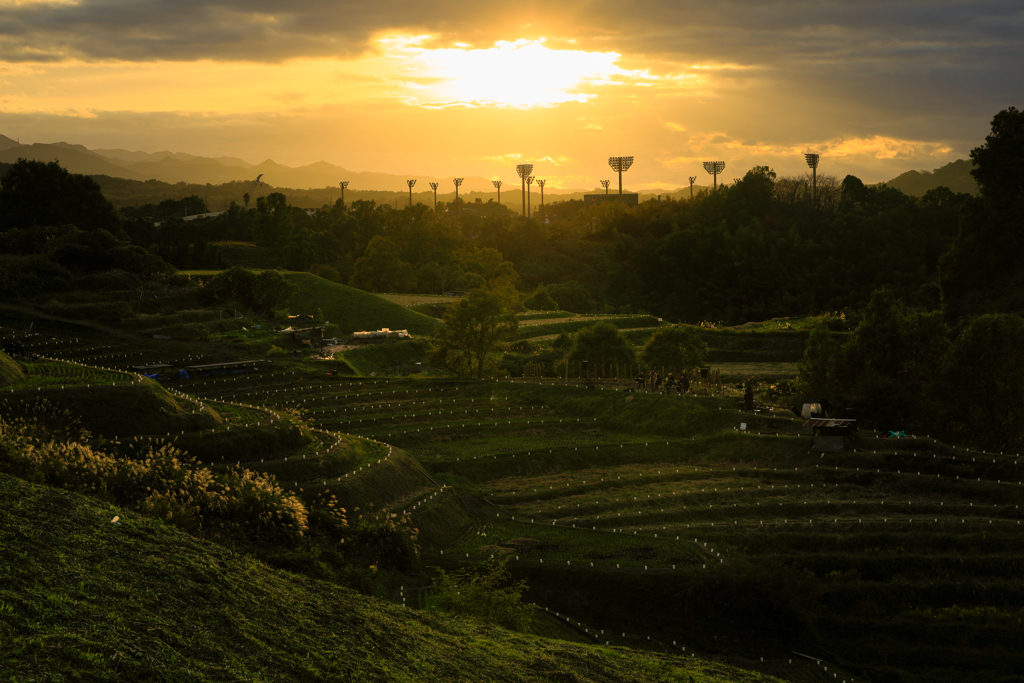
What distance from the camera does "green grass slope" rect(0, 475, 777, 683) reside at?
8.55m

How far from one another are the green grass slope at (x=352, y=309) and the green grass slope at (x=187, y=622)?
72093 mm

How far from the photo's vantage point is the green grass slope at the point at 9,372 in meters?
30.4

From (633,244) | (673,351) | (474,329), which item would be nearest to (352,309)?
(474,329)

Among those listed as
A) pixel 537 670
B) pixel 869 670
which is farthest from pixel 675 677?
pixel 869 670

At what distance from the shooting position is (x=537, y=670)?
13438mm

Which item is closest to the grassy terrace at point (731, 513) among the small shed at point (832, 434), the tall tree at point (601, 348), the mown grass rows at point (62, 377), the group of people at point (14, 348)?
the small shed at point (832, 434)

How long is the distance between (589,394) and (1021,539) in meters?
27.0

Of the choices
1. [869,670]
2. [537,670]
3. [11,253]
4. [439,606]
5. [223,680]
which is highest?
[11,253]

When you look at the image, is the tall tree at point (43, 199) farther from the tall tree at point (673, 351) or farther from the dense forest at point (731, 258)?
the tall tree at point (673, 351)

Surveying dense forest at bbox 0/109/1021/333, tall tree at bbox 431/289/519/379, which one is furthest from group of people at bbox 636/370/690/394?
dense forest at bbox 0/109/1021/333

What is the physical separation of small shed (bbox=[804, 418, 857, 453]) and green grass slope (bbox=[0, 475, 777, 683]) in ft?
78.0

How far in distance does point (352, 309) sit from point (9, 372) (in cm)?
5976

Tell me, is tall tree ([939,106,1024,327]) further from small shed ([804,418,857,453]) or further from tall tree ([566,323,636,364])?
small shed ([804,418,857,453])

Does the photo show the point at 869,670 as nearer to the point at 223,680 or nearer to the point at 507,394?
the point at 223,680
